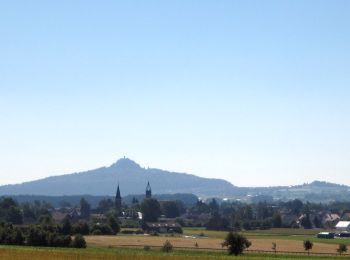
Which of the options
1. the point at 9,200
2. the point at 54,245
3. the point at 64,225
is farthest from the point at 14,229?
the point at 9,200

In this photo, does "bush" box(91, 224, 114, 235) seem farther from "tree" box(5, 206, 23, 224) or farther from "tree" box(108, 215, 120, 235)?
"tree" box(5, 206, 23, 224)

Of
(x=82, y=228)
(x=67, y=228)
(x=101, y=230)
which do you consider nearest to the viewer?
(x=67, y=228)

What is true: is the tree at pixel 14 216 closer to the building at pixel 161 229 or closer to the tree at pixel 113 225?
the building at pixel 161 229

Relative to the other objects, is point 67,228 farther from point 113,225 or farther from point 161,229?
point 161,229

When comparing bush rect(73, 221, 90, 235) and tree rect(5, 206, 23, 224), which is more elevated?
tree rect(5, 206, 23, 224)

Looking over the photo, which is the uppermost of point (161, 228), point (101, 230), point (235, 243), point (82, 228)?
point (161, 228)

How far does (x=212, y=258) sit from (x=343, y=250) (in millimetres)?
33975

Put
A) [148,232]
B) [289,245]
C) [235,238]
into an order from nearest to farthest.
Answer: [235,238] → [289,245] → [148,232]

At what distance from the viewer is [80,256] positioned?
209ft

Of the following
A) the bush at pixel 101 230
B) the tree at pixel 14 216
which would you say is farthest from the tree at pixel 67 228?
the tree at pixel 14 216

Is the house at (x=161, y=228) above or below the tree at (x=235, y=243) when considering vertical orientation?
above

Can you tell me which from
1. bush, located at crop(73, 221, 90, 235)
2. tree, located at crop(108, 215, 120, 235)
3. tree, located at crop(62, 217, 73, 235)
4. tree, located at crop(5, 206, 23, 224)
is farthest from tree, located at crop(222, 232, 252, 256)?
tree, located at crop(5, 206, 23, 224)

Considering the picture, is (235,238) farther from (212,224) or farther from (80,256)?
(212,224)

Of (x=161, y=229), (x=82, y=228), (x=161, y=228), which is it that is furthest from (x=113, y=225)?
(x=161, y=228)
